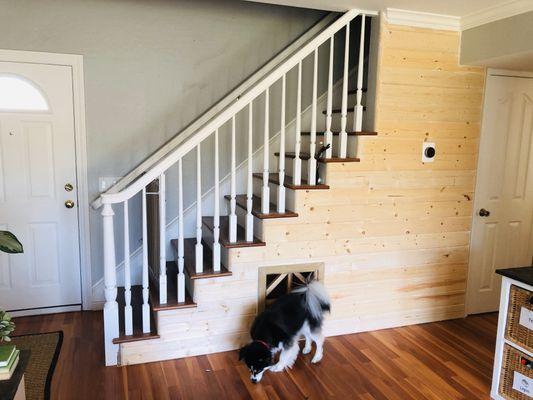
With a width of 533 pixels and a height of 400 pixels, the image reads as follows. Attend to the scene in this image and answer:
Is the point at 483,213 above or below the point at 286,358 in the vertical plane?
above

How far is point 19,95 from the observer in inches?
123

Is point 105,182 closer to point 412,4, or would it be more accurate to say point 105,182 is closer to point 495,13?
point 412,4

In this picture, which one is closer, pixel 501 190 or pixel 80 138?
pixel 80 138

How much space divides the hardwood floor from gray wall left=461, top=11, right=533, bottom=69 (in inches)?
79.7

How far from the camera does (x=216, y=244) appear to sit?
276cm

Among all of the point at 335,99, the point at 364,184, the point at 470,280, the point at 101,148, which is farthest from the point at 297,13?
the point at 470,280

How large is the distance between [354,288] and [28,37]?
3.02 m

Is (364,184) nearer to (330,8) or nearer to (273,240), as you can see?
(273,240)

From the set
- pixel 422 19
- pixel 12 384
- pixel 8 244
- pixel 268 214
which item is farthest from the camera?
pixel 422 19

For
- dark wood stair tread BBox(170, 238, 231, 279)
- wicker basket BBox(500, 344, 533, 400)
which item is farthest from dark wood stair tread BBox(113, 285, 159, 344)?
wicker basket BBox(500, 344, 533, 400)

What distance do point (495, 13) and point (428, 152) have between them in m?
1.00

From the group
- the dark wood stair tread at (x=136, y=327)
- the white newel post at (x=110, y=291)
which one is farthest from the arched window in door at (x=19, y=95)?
the dark wood stair tread at (x=136, y=327)

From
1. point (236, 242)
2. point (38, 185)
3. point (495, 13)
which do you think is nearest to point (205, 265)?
point (236, 242)

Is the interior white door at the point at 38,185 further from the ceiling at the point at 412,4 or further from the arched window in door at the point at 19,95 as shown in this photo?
the ceiling at the point at 412,4
